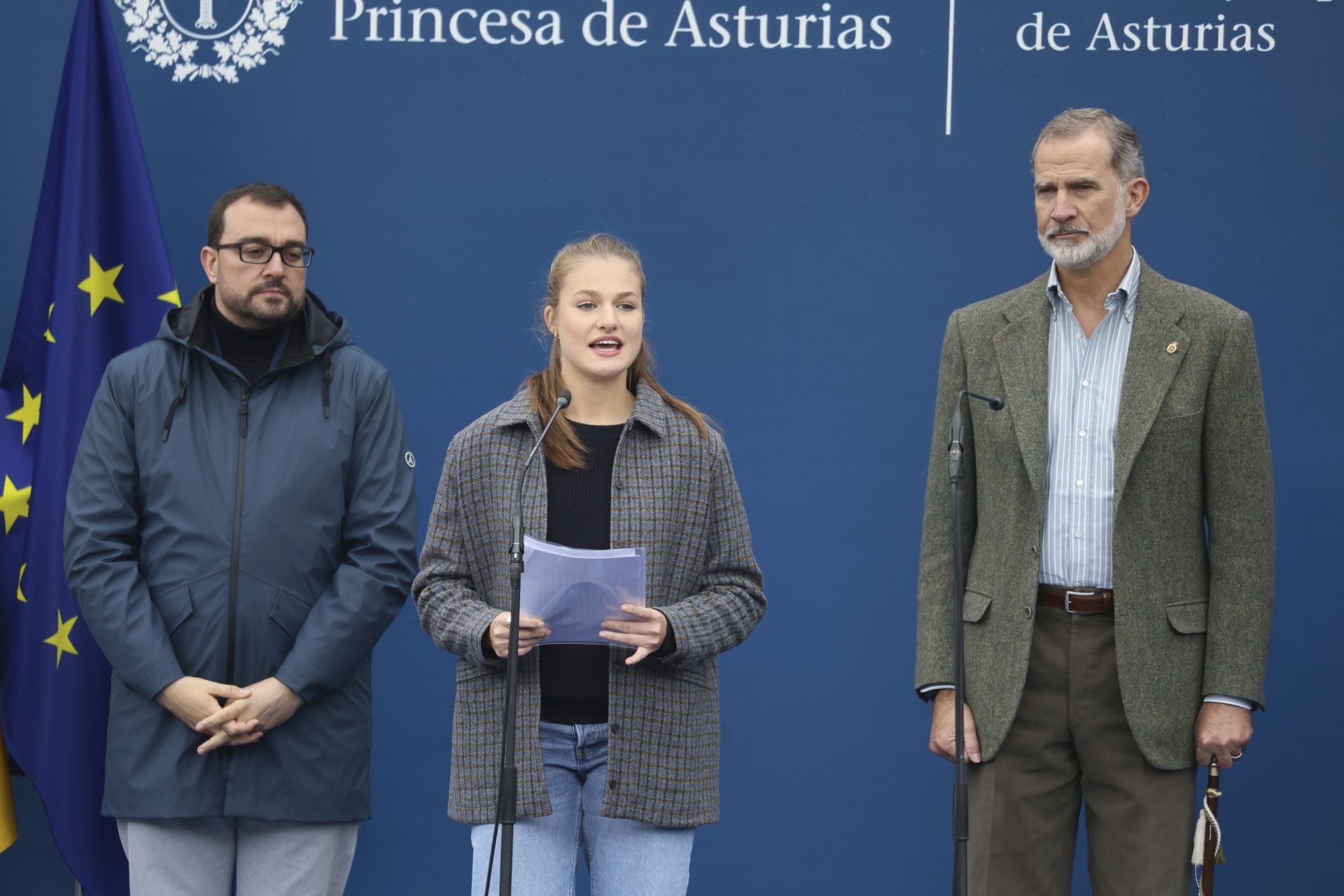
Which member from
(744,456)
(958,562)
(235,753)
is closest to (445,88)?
(744,456)

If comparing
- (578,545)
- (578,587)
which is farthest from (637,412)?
(578,587)

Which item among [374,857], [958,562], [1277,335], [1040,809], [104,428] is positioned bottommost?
[374,857]

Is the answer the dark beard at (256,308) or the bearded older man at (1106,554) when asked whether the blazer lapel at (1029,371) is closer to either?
the bearded older man at (1106,554)

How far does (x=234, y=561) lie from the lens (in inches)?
119

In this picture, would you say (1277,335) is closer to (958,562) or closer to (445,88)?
(958,562)

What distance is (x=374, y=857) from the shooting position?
4.13 m

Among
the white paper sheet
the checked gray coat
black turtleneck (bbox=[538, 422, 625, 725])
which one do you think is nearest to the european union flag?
the checked gray coat

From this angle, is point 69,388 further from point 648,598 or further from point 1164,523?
point 1164,523

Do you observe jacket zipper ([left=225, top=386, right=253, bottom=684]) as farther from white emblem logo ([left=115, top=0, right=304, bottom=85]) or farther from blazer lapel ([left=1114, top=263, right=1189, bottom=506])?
blazer lapel ([left=1114, top=263, right=1189, bottom=506])

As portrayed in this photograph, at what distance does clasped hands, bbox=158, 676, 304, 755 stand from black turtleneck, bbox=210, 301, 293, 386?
625mm

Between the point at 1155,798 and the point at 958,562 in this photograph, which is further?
the point at 1155,798

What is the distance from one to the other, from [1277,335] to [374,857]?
267 centimetres

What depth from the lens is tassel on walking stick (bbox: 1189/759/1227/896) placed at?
9.06ft

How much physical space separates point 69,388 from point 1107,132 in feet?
7.72
